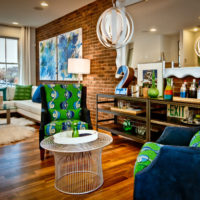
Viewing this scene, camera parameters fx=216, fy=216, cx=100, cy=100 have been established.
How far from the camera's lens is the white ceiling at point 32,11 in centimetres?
441

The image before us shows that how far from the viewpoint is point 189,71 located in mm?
2736

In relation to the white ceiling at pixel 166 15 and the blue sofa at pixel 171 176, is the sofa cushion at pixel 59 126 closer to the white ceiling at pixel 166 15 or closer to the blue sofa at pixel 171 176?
the blue sofa at pixel 171 176

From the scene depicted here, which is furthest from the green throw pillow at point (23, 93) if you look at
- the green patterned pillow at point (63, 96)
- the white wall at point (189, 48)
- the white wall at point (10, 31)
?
the white wall at point (189, 48)

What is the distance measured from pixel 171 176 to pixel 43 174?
1.46 metres

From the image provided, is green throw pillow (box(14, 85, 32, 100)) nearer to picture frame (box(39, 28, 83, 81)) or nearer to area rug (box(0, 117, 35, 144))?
picture frame (box(39, 28, 83, 81))

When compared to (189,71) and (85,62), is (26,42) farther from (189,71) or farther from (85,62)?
(189,71)

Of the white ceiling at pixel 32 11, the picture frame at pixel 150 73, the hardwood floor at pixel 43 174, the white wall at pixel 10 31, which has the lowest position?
the hardwood floor at pixel 43 174

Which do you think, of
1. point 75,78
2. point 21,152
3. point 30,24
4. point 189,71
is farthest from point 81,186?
point 30,24

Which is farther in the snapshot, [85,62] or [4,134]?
[85,62]

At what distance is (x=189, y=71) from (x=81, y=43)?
2.65 metres

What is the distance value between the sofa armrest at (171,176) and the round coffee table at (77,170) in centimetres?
56

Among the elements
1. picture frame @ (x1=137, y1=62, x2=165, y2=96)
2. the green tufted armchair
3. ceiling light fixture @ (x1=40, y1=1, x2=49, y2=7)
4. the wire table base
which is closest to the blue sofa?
the wire table base

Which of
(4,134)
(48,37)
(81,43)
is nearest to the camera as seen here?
(4,134)

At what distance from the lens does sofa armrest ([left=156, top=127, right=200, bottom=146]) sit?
1803 millimetres
